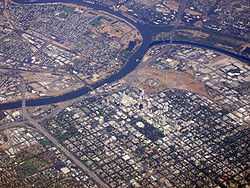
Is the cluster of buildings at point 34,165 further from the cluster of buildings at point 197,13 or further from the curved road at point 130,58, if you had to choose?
the cluster of buildings at point 197,13

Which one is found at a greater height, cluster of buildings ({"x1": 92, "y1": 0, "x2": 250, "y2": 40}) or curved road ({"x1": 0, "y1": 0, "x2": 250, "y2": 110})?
cluster of buildings ({"x1": 92, "y1": 0, "x2": 250, "y2": 40})

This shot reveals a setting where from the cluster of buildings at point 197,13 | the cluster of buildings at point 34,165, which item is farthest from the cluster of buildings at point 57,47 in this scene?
the cluster of buildings at point 34,165

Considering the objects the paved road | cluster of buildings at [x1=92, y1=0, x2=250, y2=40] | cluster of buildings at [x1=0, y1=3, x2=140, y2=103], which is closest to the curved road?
cluster of buildings at [x1=0, y1=3, x2=140, y2=103]

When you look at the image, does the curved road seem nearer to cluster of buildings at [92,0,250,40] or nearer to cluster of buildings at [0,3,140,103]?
cluster of buildings at [0,3,140,103]

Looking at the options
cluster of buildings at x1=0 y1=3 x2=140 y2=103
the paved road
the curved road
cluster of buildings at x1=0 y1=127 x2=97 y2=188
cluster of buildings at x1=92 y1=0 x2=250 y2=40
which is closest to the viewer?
cluster of buildings at x1=0 y1=127 x2=97 y2=188

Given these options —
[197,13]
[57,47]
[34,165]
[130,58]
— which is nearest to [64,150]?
[34,165]

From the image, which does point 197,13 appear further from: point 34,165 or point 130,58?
point 34,165

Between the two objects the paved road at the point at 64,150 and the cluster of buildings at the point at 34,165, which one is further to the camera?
the paved road at the point at 64,150

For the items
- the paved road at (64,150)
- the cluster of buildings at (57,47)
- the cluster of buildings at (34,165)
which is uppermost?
the cluster of buildings at (57,47)

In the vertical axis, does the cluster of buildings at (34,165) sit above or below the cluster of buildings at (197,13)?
below

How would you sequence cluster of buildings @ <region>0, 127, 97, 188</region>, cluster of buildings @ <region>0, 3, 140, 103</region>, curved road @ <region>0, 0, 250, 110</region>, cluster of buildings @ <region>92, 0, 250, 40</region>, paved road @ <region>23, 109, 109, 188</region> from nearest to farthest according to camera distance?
cluster of buildings @ <region>0, 127, 97, 188</region>, paved road @ <region>23, 109, 109, 188</region>, curved road @ <region>0, 0, 250, 110</region>, cluster of buildings @ <region>0, 3, 140, 103</region>, cluster of buildings @ <region>92, 0, 250, 40</region>

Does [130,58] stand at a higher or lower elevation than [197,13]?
lower
